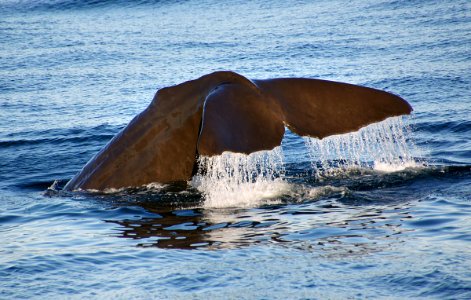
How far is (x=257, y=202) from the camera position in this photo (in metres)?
7.16

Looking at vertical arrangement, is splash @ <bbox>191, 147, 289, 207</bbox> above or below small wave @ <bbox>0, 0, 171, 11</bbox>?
below

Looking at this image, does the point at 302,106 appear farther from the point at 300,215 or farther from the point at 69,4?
the point at 69,4

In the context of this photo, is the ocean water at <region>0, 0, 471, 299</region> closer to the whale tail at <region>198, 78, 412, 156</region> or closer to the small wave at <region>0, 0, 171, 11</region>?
the whale tail at <region>198, 78, 412, 156</region>

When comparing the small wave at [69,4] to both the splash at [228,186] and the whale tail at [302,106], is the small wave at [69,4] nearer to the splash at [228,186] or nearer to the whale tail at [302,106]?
the splash at [228,186]

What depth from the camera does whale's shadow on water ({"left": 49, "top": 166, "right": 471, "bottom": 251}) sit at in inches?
238

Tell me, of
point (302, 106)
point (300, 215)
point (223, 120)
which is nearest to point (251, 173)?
point (300, 215)

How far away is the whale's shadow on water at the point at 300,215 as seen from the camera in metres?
6.04

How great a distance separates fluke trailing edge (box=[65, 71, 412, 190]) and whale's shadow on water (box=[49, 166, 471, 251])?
233 mm

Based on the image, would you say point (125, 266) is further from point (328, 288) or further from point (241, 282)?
point (328, 288)

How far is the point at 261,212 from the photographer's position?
271 inches

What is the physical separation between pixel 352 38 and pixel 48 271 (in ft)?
41.9

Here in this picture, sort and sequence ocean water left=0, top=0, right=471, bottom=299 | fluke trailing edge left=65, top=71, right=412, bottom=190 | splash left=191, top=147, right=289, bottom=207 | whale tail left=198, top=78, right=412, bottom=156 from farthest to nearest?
1. splash left=191, top=147, right=289, bottom=207
2. whale tail left=198, top=78, right=412, bottom=156
3. fluke trailing edge left=65, top=71, right=412, bottom=190
4. ocean water left=0, top=0, right=471, bottom=299

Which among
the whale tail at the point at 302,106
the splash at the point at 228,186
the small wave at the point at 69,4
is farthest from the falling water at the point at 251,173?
the small wave at the point at 69,4

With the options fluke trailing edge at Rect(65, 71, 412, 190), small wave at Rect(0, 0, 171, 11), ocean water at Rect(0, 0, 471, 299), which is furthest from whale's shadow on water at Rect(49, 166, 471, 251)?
small wave at Rect(0, 0, 171, 11)
